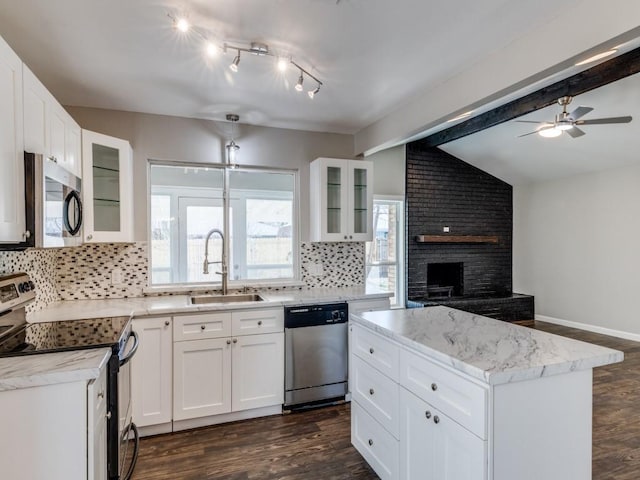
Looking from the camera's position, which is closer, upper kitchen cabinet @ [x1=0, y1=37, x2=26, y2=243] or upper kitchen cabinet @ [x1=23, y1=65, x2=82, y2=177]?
upper kitchen cabinet @ [x1=0, y1=37, x2=26, y2=243]

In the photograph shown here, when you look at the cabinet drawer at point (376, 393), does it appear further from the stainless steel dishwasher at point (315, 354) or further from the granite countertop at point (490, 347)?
the stainless steel dishwasher at point (315, 354)

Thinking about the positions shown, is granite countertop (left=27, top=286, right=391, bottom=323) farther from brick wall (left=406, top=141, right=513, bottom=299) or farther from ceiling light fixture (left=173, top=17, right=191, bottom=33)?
brick wall (left=406, top=141, right=513, bottom=299)

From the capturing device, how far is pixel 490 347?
159cm

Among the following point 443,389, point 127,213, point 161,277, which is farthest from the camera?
point 161,277

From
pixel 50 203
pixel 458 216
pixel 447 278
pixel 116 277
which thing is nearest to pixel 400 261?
pixel 447 278

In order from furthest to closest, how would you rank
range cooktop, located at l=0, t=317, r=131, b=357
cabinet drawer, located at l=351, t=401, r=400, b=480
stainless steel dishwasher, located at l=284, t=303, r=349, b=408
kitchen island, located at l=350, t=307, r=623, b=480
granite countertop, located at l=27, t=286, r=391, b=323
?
1. stainless steel dishwasher, located at l=284, t=303, r=349, b=408
2. granite countertop, located at l=27, t=286, r=391, b=323
3. cabinet drawer, located at l=351, t=401, r=400, b=480
4. range cooktop, located at l=0, t=317, r=131, b=357
5. kitchen island, located at l=350, t=307, r=623, b=480

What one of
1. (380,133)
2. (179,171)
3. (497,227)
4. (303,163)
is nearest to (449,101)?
(380,133)

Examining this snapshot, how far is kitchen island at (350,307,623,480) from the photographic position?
1333 mm

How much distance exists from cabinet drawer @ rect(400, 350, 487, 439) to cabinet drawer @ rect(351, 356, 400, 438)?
144 millimetres

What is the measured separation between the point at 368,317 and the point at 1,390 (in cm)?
171

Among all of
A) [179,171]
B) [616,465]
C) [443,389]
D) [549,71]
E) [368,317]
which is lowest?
[616,465]

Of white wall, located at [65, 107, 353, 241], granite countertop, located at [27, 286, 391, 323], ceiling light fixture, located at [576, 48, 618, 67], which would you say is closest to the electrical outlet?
granite countertop, located at [27, 286, 391, 323]

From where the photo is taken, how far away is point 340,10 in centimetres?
185

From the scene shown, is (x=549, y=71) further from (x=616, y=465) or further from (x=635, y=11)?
(x=616, y=465)
